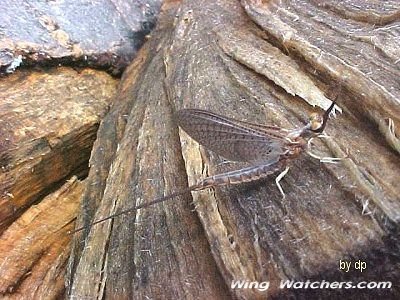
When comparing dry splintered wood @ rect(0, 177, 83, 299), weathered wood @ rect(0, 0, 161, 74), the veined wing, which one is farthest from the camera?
weathered wood @ rect(0, 0, 161, 74)

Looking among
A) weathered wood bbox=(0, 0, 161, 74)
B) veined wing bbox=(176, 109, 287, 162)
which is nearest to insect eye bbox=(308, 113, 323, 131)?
veined wing bbox=(176, 109, 287, 162)

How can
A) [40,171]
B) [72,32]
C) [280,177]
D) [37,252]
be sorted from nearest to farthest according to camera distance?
[280,177] → [37,252] → [40,171] → [72,32]

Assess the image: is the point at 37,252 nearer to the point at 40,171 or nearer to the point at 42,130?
the point at 40,171

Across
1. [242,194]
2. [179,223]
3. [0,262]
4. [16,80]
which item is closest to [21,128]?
[16,80]

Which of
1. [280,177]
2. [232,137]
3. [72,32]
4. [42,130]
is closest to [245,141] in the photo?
[232,137]

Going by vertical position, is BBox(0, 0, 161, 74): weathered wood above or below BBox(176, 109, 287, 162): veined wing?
above

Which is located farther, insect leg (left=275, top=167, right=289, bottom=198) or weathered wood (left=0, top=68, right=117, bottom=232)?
weathered wood (left=0, top=68, right=117, bottom=232)

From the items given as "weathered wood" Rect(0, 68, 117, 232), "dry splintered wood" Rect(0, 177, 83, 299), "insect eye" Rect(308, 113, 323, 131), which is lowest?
"dry splintered wood" Rect(0, 177, 83, 299)

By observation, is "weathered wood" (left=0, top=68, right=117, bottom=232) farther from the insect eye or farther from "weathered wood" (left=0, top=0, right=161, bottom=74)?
the insect eye
